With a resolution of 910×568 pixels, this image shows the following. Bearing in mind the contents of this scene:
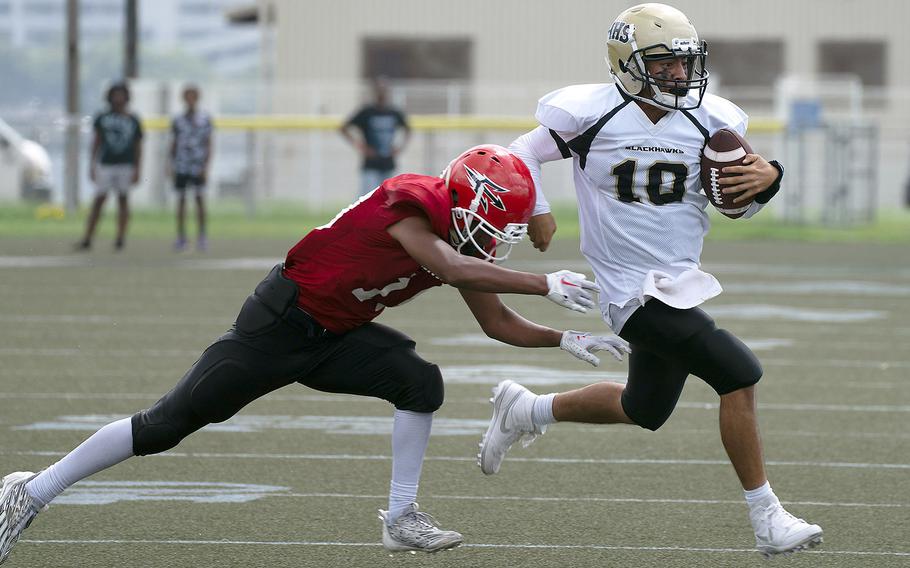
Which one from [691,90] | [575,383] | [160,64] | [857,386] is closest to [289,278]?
[691,90]

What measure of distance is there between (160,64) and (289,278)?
80778 millimetres

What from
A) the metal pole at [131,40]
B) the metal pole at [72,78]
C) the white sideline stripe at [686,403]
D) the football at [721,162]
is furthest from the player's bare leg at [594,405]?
the metal pole at [131,40]

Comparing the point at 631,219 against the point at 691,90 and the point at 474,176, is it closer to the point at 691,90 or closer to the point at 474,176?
the point at 691,90

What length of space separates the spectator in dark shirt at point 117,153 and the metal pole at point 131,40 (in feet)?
42.7

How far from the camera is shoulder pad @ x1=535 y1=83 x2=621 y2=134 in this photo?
5.52 m

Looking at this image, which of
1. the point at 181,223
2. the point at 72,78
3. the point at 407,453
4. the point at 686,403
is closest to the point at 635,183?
the point at 407,453

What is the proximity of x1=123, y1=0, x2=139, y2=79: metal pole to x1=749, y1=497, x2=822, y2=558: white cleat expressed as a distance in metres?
26.8

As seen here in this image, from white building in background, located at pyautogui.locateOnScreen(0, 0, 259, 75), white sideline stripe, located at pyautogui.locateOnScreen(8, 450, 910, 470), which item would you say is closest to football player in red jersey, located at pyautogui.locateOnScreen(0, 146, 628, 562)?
white sideline stripe, located at pyautogui.locateOnScreen(8, 450, 910, 470)

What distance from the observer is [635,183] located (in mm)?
5461

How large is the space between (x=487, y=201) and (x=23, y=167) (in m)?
25.5

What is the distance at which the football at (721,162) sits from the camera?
533 centimetres

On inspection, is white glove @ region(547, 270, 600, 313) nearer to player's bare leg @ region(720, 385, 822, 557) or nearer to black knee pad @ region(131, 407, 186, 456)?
player's bare leg @ region(720, 385, 822, 557)

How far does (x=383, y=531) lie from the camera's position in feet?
17.0

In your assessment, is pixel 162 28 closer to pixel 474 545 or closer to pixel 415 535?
pixel 474 545
